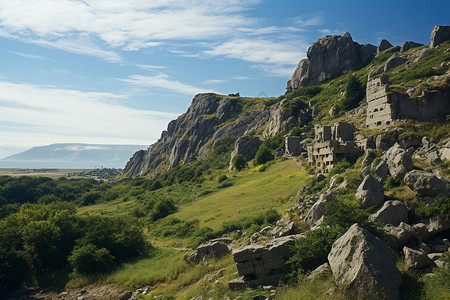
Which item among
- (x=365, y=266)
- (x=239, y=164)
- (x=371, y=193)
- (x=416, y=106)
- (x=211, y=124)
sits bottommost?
(x=365, y=266)

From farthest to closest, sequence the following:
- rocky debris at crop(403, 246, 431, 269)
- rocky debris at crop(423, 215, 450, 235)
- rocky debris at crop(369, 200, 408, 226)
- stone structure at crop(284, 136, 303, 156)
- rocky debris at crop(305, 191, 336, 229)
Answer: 1. stone structure at crop(284, 136, 303, 156)
2. rocky debris at crop(305, 191, 336, 229)
3. rocky debris at crop(369, 200, 408, 226)
4. rocky debris at crop(423, 215, 450, 235)
5. rocky debris at crop(403, 246, 431, 269)

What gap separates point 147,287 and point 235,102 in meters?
149

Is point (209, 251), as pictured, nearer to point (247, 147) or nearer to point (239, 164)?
point (239, 164)

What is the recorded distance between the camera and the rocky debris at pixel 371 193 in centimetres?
1867

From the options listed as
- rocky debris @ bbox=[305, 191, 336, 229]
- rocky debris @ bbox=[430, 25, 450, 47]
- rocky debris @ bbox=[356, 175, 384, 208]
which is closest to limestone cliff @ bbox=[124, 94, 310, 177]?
rocky debris @ bbox=[430, 25, 450, 47]

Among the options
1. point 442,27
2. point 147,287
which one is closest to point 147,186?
point 147,287

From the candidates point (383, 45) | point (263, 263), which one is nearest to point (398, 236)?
point (263, 263)

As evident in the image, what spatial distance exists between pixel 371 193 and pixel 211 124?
14188 cm

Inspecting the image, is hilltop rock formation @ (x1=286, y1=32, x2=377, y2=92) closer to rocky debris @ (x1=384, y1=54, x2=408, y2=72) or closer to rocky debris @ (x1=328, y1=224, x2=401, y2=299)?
rocky debris @ (x1=384, y1=54, x2=408, y2=72)

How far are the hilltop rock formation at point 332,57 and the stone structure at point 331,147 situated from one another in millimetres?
93137

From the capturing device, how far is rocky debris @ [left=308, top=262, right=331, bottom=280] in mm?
14031

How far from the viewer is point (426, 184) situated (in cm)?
Answer: 1791

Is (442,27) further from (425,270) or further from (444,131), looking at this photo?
(425,270)

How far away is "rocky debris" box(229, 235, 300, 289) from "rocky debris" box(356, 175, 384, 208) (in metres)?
5.54
